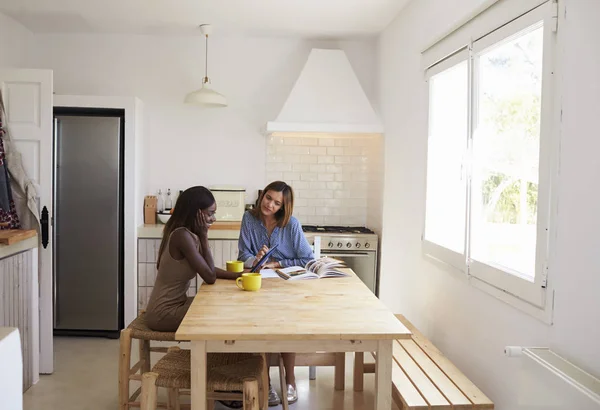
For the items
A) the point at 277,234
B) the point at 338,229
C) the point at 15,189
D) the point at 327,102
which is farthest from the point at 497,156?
the point at 15,189

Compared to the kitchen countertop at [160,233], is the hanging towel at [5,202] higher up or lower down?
higher up

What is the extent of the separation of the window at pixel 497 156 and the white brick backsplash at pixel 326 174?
2.08m

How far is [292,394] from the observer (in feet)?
11.8

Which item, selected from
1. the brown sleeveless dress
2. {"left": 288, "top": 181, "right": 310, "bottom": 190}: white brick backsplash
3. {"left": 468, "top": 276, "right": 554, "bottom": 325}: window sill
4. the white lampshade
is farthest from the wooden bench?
the white lampshade

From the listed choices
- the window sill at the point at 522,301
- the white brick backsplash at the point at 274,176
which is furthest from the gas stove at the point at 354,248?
the window sill at the point at 522,301

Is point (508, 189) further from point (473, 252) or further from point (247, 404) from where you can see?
point (247, 404)

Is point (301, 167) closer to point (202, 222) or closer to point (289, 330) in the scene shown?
point (202, 222)

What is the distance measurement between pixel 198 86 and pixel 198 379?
388 cm

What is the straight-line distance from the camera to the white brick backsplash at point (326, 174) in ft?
18.8

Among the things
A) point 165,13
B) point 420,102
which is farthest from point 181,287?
point 165,13

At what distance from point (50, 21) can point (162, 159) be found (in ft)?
5.17

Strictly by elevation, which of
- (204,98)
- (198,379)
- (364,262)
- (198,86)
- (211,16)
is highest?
(211,16)

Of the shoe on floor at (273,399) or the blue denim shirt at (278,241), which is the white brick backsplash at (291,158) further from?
the shoe on floor at (273,399)

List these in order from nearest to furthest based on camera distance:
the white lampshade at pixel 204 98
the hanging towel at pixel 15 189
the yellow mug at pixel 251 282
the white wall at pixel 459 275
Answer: the white wall at pixel 459 275, the yellow mug at pixel 251 282, the hanging towel at pixel 15 189, the white lampshade at pixel 204 98
